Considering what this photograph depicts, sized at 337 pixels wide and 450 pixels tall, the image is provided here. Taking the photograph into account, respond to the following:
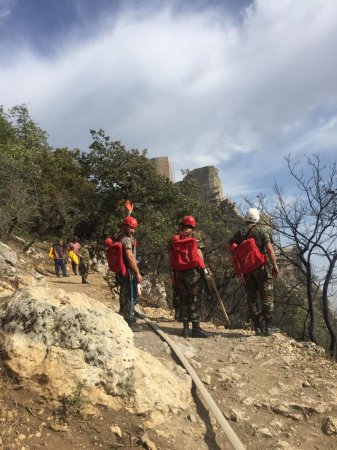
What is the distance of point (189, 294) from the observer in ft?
17.8

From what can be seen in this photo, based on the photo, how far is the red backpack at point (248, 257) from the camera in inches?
209

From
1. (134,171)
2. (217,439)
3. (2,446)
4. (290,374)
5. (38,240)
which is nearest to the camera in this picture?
(2,446)

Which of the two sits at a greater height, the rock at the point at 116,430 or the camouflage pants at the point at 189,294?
the camouflage pants at the point at 189,294

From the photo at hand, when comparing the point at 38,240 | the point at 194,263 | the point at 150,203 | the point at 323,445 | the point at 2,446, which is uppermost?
the point at 150,203

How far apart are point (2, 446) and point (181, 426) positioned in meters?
1.32

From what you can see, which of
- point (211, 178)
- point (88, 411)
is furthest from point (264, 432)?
point (211, 178)

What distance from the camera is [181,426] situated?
310cm

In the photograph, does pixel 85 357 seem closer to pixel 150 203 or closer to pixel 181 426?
pixel 181 426

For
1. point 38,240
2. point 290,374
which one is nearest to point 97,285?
point 38,240

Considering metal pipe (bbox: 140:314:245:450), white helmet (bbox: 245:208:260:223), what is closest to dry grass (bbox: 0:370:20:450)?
metal pipe (bbox: 140:314:245:450)

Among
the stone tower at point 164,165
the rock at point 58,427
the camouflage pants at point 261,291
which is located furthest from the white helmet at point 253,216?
the stone tower at point 164,165

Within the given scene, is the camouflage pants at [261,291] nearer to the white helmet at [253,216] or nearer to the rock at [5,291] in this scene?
the white helmet at [253,216]

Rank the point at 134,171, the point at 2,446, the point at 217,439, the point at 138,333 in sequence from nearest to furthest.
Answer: the point at 2,446 < the point at 217,439 < the point at 138,333 < the point at 134,171

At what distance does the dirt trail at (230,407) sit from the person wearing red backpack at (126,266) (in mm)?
389
